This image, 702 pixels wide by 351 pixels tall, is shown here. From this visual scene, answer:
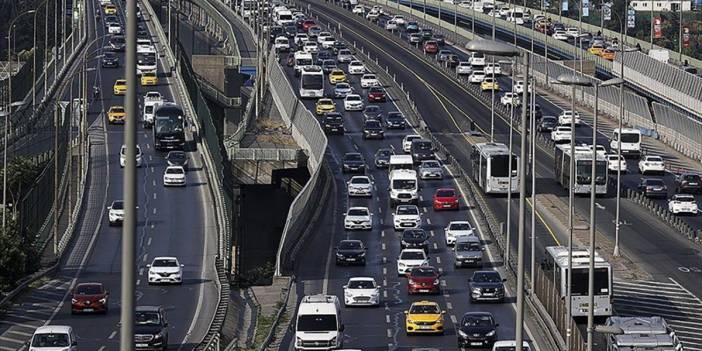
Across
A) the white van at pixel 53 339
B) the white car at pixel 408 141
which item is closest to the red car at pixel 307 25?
the white car at pixel 408 141

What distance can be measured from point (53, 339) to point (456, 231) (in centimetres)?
3219

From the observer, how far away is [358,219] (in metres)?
88.4

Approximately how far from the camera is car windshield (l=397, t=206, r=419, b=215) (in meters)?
88.8

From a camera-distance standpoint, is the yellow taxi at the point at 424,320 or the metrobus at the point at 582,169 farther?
the metrobus at the point at 582,169

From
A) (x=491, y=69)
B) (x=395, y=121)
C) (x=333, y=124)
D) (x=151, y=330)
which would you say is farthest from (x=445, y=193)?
(x=491, y=69)

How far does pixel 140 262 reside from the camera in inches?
3147

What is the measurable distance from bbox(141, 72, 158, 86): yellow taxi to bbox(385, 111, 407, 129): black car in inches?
897

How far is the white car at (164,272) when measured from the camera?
2921 inches

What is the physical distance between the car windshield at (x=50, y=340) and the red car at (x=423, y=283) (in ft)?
62.8

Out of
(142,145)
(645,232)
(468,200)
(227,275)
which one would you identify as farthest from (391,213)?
(142,145)

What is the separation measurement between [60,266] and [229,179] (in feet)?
94.6

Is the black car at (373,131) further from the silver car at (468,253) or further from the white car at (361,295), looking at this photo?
the white car at (361,295)

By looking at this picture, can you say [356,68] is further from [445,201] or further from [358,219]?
[358,219]

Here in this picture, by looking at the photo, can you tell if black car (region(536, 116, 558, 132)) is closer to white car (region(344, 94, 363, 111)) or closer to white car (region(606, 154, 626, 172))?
white car (region(344, 94, 363, 111))
